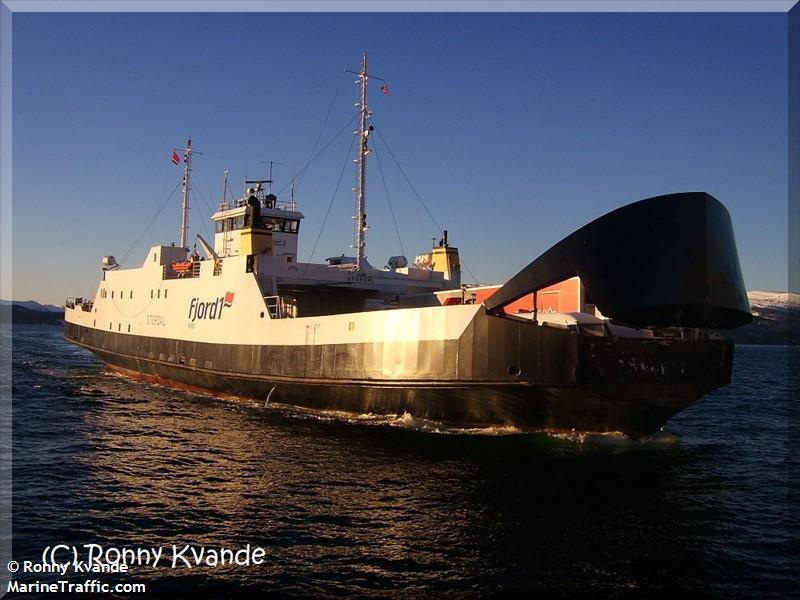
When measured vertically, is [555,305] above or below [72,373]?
above

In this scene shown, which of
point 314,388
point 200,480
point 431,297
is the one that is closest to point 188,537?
point 200,480

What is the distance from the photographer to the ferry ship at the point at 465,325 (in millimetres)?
12000

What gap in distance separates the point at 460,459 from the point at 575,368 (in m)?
3.31

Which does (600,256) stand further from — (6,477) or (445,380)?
(6,477)

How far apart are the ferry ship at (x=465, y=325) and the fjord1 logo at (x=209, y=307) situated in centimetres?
10

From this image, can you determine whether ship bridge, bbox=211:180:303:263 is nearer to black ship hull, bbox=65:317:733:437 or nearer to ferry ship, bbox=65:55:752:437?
ferry ship, bbox=65:55:752:437

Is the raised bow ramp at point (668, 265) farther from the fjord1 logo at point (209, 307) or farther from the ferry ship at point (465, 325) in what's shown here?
the fjord1 logo at point (209, 307)

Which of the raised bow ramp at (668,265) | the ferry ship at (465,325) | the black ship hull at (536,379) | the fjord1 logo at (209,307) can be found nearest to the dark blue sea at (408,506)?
the black ship hull at (536,379)

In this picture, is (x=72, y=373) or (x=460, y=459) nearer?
(x=460, y=459)

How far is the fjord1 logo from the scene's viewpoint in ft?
77.2

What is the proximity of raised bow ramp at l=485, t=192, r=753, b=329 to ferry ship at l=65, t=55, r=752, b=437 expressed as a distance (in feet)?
0.09

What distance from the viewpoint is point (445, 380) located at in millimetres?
15812

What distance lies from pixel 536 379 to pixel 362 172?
13162 mm

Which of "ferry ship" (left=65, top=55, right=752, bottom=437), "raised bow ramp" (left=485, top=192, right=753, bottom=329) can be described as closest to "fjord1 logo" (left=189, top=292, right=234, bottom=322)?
"ferry ship" (left=65, top=55, right=752, bottom=437)
